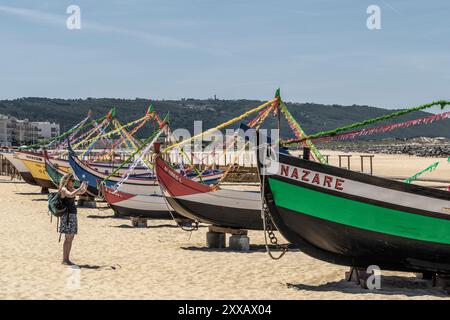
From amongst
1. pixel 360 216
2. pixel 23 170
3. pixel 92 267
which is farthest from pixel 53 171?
pixel 360 216

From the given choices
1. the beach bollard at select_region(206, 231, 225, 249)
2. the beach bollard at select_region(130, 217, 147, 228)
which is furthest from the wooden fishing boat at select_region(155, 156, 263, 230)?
the beach bollard at select_region(130, 217, 147, 228)

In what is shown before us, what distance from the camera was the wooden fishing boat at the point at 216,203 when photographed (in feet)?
46.6

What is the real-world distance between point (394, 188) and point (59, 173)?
20.3 meters

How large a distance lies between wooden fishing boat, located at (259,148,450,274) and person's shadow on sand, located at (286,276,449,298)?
0.82 feet

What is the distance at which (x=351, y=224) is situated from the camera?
9.92m

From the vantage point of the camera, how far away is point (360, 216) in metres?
9.85

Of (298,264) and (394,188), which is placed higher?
(394,188)

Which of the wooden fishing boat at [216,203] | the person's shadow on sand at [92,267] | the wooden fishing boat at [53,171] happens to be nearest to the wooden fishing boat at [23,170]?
the wooden fishing boat at [53,171]

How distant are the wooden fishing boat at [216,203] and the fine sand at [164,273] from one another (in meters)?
0.60

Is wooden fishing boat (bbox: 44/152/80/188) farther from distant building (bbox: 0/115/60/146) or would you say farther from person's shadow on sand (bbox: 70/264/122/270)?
distant building (bbox: 0/115/60/146)
